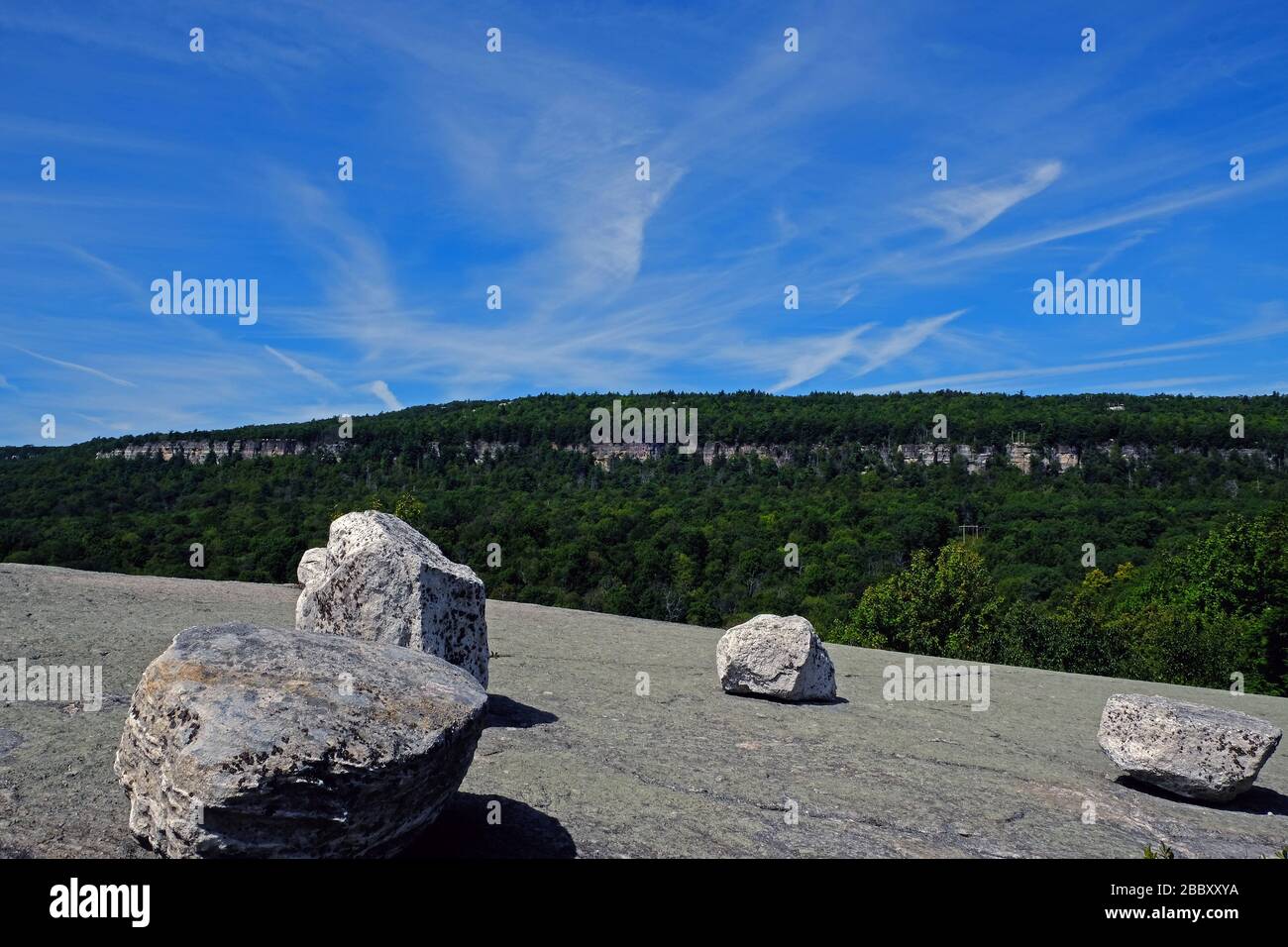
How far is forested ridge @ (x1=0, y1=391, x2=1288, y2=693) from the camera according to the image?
135 ft

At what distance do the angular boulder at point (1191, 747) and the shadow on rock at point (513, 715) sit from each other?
23.4 ft

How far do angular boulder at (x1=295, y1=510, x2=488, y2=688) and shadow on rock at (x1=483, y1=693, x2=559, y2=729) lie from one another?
2.20 ft

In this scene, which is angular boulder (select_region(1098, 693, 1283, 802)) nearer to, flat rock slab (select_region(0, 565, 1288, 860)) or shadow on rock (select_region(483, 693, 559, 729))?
flat rock slab (select_region(0, 565, 1288, 860))

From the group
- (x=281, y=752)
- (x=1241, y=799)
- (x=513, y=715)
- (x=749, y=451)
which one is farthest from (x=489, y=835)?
(x=749, y=451)

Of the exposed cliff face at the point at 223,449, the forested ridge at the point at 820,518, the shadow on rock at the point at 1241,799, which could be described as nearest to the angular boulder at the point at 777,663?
the shadow on rock at the point at 1241,799

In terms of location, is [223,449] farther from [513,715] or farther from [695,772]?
[695,772]

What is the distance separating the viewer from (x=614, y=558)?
59.9 m

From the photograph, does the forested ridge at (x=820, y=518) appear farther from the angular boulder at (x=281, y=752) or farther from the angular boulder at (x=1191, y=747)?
the angular boulder at (x=281, y=752)

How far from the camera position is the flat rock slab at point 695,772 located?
287 inches

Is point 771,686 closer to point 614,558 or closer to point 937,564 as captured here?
→ point 937,564

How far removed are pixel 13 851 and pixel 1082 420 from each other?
112m

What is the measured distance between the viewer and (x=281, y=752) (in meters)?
5.40

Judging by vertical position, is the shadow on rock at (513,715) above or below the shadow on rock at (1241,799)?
above

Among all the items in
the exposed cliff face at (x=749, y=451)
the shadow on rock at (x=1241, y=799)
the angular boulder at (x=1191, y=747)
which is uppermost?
the exposed cliff face at (x=749, y=451)
